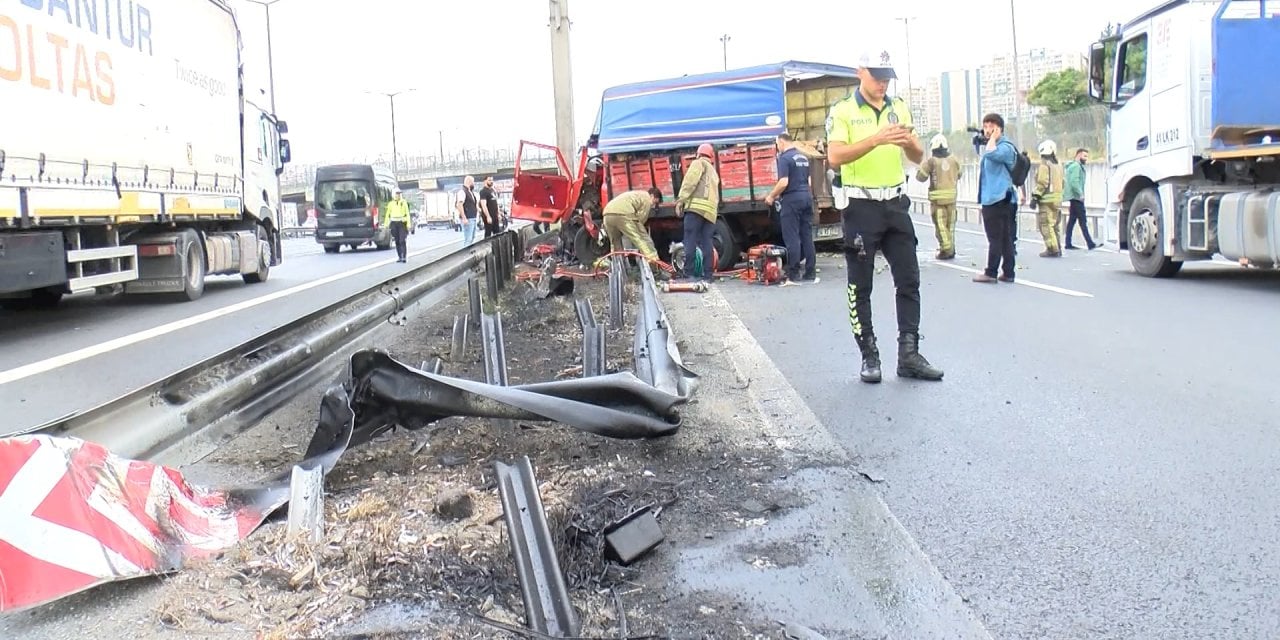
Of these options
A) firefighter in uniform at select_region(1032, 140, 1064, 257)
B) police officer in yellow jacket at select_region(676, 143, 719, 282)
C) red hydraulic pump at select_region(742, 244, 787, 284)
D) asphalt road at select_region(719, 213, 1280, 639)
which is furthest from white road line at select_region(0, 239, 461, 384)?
firefighter in uniform at select_region(1032, 140, 1064, 257)

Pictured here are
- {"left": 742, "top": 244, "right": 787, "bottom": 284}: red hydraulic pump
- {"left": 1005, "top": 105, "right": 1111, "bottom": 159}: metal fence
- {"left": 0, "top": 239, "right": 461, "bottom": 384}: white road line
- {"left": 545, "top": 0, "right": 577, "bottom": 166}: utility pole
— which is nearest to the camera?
{"left": 0, "top": 239, "right": 461, "bottom": 384}: white road line

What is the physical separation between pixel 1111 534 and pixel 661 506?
1.46 metres

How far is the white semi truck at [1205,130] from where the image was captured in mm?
10211

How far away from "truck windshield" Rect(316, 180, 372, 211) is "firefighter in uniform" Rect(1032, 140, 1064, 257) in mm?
23563

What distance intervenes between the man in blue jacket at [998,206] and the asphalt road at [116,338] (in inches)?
277

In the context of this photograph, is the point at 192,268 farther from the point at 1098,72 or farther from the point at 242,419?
the point at 1098,72

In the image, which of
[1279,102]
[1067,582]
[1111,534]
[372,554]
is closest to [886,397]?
[1111,534]

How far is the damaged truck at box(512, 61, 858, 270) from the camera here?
1389cm

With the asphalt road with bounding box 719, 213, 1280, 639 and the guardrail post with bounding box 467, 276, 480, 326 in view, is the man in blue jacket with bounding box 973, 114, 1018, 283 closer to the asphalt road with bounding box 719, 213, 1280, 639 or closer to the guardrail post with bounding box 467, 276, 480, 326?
the asphalt road with bounding box 719, 213, 1280, 639

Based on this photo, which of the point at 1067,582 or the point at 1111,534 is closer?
the point at 1067,582

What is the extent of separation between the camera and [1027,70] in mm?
61156

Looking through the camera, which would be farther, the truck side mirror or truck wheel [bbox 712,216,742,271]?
truck wheel [bbox 712,216,742,271]

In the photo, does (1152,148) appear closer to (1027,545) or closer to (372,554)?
(1027,545)

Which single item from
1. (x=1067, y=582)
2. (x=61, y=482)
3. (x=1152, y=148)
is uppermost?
(x=1152, y=148)
